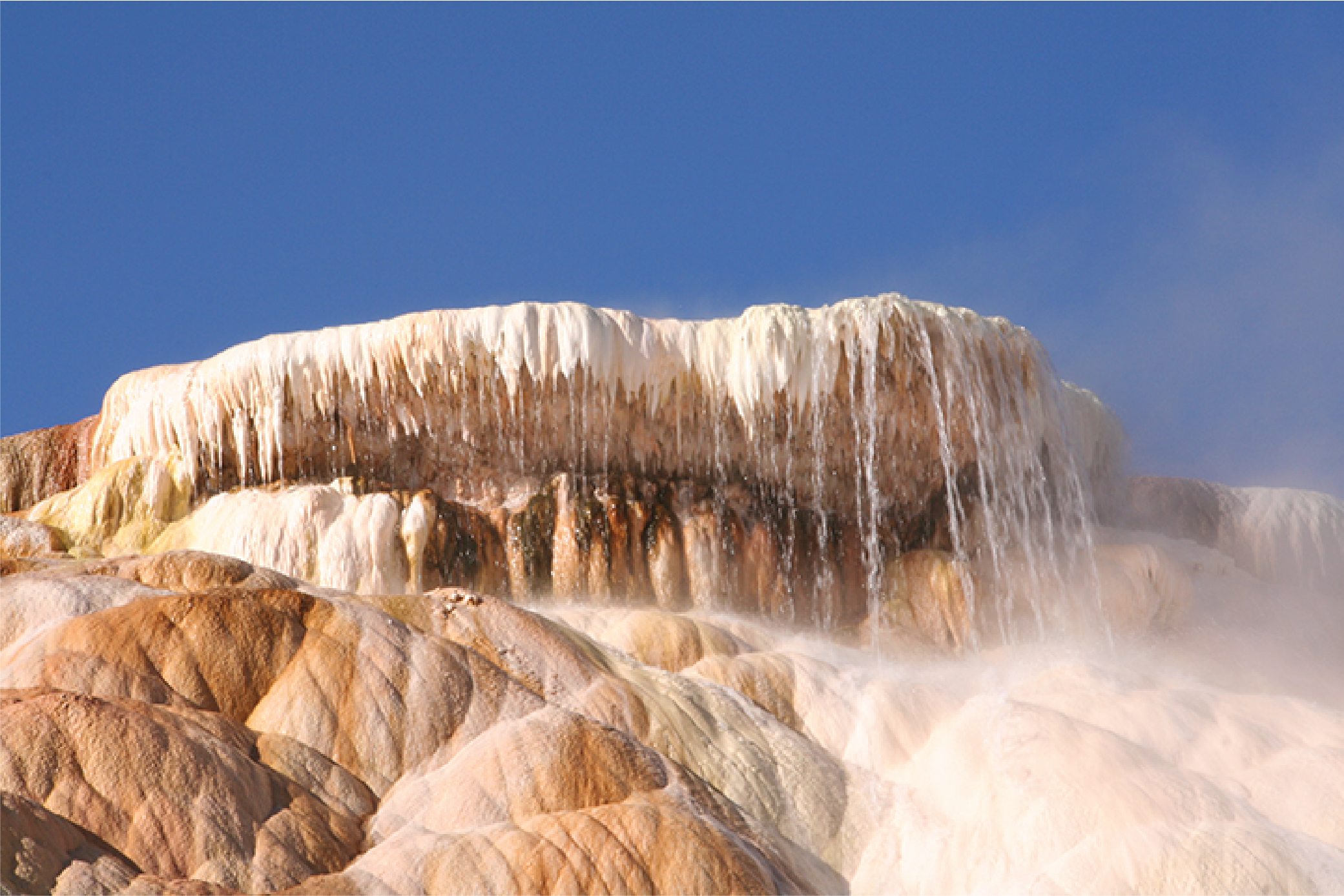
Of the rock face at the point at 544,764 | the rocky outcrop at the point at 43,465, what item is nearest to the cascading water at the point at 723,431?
the rocky outcrop at the point at 43,465

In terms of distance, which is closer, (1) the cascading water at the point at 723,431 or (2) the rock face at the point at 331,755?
(2) the rock face at the point at 331,755

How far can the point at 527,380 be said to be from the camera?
42.2 ft

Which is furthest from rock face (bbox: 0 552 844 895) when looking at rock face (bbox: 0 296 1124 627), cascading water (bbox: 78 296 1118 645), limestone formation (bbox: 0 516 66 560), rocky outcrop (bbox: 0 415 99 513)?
rocky outcrop (bbox: 0 415 99 513)

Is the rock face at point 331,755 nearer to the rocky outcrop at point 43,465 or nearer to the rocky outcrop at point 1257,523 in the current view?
the rocky outcrop at point 43,465

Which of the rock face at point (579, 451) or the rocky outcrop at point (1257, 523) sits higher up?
the rock face at point (579, 451)

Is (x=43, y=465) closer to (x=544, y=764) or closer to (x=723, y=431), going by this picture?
(x=723, y=431)

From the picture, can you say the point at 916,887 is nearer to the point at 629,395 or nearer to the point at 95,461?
the point at 629,395

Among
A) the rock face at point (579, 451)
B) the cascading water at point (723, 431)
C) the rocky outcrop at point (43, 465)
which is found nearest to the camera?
the rock face at point (579, 451)

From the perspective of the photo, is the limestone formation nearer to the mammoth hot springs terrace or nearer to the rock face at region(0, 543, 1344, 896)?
the mammoth hot springs terrace

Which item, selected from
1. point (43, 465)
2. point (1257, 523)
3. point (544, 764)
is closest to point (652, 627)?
point (544, 764)

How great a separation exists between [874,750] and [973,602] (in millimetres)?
5507

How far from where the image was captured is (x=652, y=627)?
34.4ft

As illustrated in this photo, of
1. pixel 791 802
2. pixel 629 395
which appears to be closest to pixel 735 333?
pixel 629 395

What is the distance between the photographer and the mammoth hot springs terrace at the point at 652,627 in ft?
19.4
